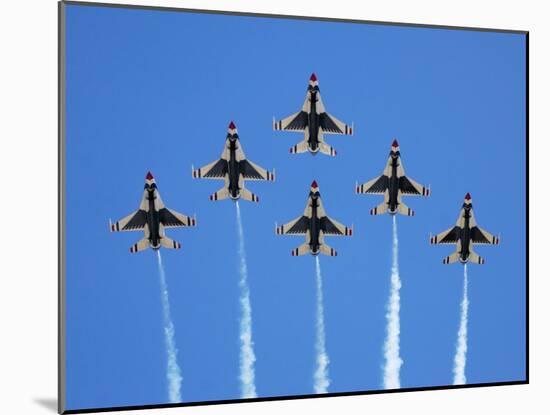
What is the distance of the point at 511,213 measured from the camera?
22.2 ft

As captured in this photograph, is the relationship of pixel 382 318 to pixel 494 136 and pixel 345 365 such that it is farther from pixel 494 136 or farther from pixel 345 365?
pixel 494 136

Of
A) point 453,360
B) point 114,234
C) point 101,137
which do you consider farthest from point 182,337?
point 453,360

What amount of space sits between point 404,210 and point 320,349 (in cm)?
108

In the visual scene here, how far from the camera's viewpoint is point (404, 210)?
6.48 meters

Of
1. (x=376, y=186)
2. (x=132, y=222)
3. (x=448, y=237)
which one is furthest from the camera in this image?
(x=448, y=237)

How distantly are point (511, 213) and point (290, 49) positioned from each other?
1934 mm

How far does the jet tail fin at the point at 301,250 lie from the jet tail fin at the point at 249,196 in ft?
1.34

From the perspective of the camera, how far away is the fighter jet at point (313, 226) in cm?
625

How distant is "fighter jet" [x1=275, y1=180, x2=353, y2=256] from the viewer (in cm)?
625

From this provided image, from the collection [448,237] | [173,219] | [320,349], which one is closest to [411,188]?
[448,237]

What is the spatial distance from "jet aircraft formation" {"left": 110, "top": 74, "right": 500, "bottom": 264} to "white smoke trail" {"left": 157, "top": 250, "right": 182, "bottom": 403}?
23 cm

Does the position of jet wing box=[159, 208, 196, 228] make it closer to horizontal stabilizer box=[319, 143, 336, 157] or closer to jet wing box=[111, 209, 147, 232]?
jet wing box=[111, 209, 147, 232]

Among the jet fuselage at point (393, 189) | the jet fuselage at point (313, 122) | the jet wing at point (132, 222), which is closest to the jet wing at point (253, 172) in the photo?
the jet fuselage at point (313, 122)

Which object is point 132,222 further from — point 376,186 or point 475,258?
point 475,258
